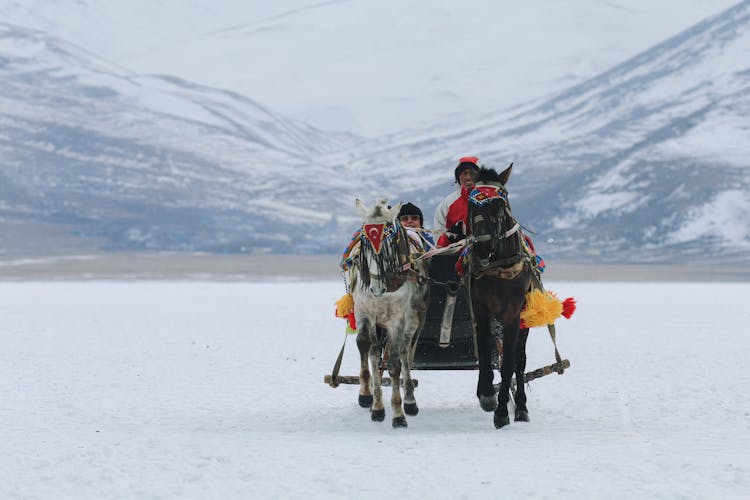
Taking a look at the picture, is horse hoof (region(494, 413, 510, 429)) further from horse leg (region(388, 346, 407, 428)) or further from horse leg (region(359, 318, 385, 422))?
horse leg (region(359, 318, 385, 422))

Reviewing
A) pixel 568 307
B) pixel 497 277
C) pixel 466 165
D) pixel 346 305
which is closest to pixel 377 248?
pixel 346 305

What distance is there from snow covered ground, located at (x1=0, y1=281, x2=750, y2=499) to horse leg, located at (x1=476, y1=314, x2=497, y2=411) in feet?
0.98

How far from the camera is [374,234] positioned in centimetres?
1176

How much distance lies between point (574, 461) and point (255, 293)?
39.8 metres

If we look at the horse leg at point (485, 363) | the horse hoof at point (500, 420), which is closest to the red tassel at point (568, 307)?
the horse leg at point (485, 363)

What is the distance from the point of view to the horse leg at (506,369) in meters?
11.9

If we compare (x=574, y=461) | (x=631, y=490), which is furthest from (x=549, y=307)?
(x=631, y=490)

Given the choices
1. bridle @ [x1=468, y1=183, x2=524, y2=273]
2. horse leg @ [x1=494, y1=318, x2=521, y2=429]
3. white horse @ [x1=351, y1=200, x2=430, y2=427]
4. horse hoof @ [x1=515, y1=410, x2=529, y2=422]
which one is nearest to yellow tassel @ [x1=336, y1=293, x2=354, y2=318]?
white horse @ [x1=351, y1=200, x2=430, y2=427]

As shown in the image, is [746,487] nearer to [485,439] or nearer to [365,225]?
[485,439]

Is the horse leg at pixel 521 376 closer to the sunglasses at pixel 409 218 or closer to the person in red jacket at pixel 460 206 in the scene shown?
the person in red jacket at pixel 460 206

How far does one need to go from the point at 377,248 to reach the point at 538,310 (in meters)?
1.88

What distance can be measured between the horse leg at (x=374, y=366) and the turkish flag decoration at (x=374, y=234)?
→ 2.93ft

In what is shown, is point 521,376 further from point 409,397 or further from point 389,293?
point 389,293

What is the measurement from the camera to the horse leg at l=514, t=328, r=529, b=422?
1246 centimetres
